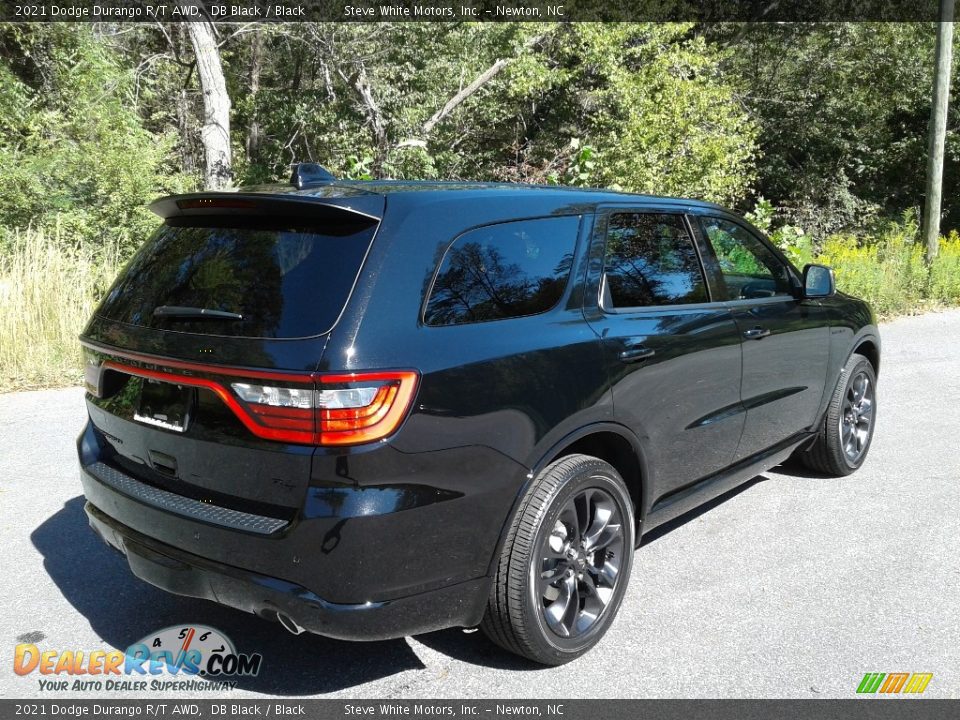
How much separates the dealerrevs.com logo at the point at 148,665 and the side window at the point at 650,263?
2.05 metres

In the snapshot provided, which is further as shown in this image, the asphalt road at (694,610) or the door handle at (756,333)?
the door handle at (756,333)

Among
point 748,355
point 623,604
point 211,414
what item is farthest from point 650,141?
point 211,414

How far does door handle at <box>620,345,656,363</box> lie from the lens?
3.40 metres

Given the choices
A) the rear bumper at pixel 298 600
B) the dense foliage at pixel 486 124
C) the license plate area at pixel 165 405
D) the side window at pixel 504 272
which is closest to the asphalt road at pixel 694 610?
the rear bumper at pixel 298 600

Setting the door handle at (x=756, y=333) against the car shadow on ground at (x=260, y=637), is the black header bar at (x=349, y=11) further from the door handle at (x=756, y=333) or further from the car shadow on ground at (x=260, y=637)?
the door handle at (x=756, y=333)

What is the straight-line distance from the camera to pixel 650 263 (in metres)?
3.80

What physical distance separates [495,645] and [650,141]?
43.5 ft

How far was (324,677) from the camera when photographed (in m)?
3.12

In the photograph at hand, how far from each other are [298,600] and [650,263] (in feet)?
7.10

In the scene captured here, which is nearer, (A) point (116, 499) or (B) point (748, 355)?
(A) point (116, 499)

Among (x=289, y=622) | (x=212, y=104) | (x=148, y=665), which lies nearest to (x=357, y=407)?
(x=289, y=622)

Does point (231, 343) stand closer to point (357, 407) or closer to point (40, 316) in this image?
point (357, 407)

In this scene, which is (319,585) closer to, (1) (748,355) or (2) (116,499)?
(2) (116,499)

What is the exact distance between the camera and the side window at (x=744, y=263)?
430cm
